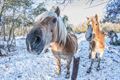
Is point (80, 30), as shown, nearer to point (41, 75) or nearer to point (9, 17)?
point (9, 17)

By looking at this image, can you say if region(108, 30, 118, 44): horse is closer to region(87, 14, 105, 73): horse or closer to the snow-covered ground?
the snow-covered ground

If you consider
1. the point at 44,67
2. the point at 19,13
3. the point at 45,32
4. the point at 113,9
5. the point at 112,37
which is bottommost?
the point at 44,67

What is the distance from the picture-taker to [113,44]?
1136 centimetres

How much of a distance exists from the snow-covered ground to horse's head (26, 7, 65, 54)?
13.2 ft

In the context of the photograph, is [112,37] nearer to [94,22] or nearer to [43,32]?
[94,22]

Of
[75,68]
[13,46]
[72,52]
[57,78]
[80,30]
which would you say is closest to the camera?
[75,68]

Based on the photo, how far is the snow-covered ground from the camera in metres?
8.32

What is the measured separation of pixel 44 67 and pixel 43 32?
527 cm

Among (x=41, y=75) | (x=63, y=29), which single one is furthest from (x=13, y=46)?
(x=63, y=29)

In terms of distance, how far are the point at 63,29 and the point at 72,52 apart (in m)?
2.75

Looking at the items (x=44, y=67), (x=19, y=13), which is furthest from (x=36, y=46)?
(x=19, y=13)

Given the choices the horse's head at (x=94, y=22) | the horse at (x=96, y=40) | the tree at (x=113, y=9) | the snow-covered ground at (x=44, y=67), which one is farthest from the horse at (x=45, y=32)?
the snow-covered ground at (x=44, y=67)

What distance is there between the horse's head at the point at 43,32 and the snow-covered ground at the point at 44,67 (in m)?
4.03

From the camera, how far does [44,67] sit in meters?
8.80
